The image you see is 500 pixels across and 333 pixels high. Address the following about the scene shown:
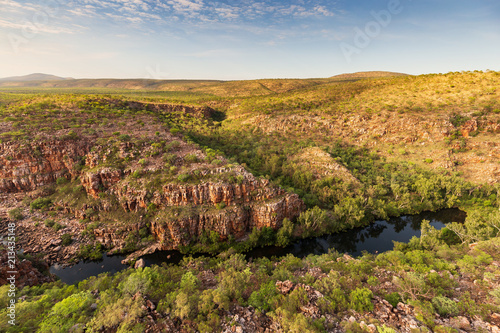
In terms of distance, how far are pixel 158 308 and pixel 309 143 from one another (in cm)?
5518

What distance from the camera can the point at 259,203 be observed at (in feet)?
123

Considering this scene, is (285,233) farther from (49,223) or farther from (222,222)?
(49,223)

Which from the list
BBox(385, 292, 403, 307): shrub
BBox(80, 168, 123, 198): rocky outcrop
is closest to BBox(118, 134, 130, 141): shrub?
BBox(80, 168, 123, 198): rocky outcrop

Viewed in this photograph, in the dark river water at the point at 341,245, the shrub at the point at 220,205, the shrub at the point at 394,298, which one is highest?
the shrub at the point at 394,298

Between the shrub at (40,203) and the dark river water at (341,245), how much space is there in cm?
1411

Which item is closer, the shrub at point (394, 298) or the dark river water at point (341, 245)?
the shrub at point (394, 298)

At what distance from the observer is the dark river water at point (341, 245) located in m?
30.1

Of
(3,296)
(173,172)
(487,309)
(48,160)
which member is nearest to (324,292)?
(487,309)

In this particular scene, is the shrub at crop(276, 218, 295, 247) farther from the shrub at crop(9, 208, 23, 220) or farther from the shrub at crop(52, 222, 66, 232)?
the shrub at crop(9, 208, 23, 220)

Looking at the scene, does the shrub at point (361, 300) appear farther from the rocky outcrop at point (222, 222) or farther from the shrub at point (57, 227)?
the shrub at point (57, 227)

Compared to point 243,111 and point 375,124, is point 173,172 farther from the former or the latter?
point 375,124

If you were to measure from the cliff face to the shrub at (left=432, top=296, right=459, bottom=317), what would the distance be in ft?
75.0

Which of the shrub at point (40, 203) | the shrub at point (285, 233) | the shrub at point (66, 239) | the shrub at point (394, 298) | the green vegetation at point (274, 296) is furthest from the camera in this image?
the shrub at point (40, 203)

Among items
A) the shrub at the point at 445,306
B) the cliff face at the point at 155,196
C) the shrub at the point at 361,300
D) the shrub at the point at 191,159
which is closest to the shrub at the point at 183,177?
the cliff face at the point at 155,196
